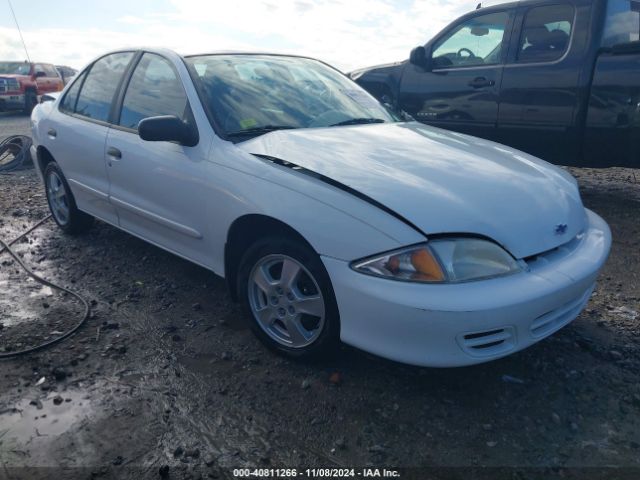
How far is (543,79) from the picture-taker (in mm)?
5273

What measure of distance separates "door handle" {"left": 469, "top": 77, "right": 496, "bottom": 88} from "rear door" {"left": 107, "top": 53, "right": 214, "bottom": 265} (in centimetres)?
348

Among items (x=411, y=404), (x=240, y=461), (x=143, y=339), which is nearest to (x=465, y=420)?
(x=411, y=404)

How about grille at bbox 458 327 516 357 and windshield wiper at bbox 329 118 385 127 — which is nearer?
grille at bbox 458 327 516 357

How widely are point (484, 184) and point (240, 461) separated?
1.63 meters

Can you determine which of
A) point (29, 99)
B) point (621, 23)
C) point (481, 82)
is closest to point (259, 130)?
point (481, 82)

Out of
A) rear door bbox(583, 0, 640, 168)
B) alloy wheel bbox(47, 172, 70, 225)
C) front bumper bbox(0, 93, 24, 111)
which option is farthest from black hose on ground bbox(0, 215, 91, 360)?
front bumper bbox(0, 93, 24, 111)

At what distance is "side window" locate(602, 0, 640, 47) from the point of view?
5066 millimetres

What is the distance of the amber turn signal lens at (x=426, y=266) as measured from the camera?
2.17 m

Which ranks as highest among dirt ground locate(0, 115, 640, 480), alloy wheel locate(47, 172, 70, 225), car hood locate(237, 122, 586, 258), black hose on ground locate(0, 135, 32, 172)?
car hood locate(237, 122, 586, 258)

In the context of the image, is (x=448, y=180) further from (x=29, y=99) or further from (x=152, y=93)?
(x=29, y=99)

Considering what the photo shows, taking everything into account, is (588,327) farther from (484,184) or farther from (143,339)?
(143,339)

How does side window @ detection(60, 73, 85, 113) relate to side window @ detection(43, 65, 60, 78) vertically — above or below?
above

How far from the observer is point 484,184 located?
2555 mm

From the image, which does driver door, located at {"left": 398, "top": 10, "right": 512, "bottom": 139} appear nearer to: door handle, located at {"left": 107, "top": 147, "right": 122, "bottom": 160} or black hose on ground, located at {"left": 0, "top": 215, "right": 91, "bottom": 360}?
door handle, located at {"left": 107, "top": 147, "right": 122, "bottom": 160}
